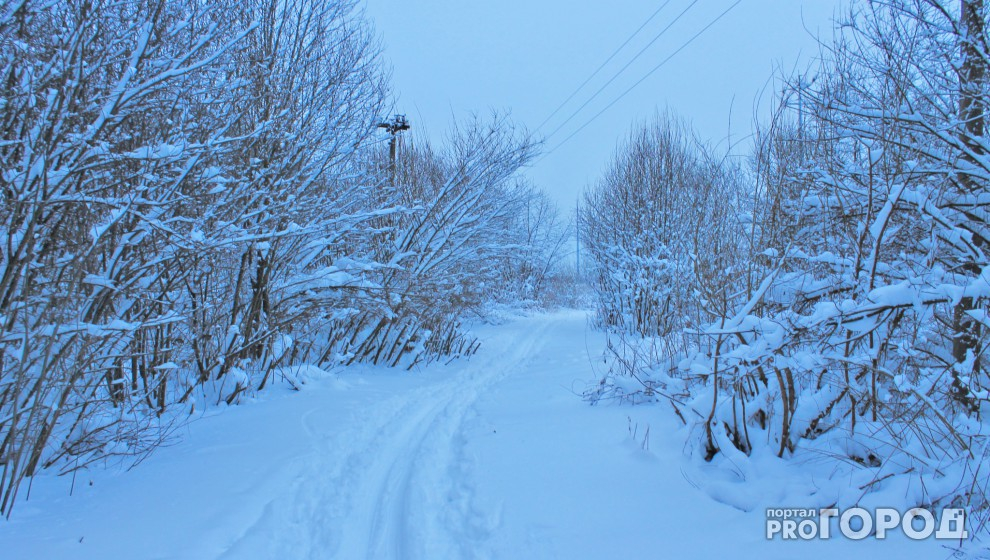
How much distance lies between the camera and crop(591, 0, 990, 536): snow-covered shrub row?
238cm

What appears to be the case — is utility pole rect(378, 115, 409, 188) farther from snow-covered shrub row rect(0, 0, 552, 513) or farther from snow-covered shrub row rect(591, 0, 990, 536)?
snow-covered shrub row rect(591, 0, 990, 536)

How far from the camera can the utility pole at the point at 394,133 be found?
10.2 meters

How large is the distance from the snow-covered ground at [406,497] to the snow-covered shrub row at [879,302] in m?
0.52

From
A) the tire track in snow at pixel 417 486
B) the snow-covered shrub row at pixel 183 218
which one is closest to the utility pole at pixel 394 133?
the snow-covered shrub row at pixel 183 218

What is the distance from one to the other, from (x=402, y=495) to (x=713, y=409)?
2.50 meters

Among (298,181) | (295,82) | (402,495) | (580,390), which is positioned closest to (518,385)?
(580,390)

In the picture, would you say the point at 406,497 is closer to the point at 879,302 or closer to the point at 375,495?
the point at 375,495

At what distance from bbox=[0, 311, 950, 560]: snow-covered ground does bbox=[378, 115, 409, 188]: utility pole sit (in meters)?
6.27

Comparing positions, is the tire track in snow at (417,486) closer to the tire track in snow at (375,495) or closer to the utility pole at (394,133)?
the tire track in snow at (375,495)

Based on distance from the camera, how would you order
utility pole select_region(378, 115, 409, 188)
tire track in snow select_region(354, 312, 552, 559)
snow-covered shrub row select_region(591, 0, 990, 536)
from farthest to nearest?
utility pole select_region(378, 115, 409, 188) → tire track in snow select_region(354, 312, 552, 559) → snow-covered shrub row select_region(591, 0, 990, 536)

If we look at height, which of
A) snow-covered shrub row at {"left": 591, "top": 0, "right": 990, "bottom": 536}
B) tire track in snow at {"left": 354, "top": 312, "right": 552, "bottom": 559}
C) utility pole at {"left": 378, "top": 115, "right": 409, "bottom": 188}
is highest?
utility pole at {"left": 378, "top": 115, "right": 409, "bottom": 188}

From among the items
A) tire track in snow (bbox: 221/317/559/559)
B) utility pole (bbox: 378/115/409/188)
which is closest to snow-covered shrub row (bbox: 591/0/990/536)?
tire track in snow (bbox: 221/317/559/559)

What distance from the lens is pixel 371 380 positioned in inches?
296

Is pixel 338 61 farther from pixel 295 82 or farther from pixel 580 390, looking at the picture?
pixel 580 390
